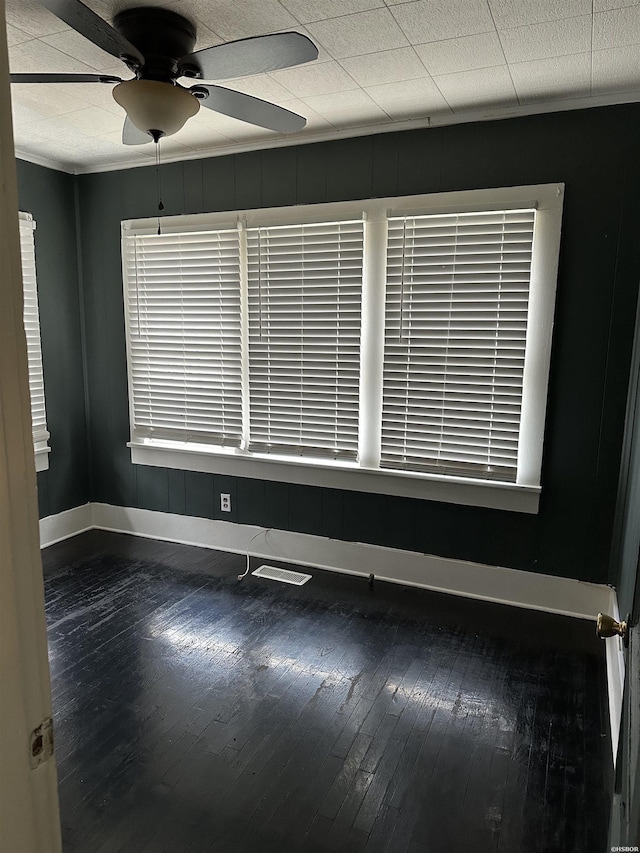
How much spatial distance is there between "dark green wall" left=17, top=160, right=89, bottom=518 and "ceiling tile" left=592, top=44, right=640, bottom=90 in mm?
3426

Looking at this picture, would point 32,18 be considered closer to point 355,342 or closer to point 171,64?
point 171,64

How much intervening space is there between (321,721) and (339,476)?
156cm

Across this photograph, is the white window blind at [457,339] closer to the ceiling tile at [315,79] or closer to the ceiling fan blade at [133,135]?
the ceiling tile at [315,79]

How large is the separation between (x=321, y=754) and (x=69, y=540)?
9.30ft

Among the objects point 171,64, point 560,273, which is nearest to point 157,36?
point 171,64

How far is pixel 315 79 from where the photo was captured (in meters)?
2.58

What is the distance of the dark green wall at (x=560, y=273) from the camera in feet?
9.37

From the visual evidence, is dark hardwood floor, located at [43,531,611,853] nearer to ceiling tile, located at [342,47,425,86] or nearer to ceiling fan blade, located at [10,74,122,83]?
ceiling fan blade, located at [10,74,122,83]

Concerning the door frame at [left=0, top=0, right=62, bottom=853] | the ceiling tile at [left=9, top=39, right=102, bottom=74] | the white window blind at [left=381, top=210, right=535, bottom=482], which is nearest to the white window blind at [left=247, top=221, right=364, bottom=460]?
the white window blind at [left=381, top=210, right=535, bottom=482]

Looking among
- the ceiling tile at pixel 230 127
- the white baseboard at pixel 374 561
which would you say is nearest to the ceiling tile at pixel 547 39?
the ceiling tile at pixel 230 127

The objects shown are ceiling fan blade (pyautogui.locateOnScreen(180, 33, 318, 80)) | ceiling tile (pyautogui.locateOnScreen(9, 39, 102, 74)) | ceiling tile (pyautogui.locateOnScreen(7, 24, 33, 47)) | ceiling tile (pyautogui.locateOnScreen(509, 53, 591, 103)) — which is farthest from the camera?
ceiling tile (pyautogui.locateOnScreen(509, 53, 591, 103))

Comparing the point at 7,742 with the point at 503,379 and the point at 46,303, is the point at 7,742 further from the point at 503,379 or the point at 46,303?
the point at 46,303

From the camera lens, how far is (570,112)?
9.36 ft

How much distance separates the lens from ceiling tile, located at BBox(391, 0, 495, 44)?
1.98 m
